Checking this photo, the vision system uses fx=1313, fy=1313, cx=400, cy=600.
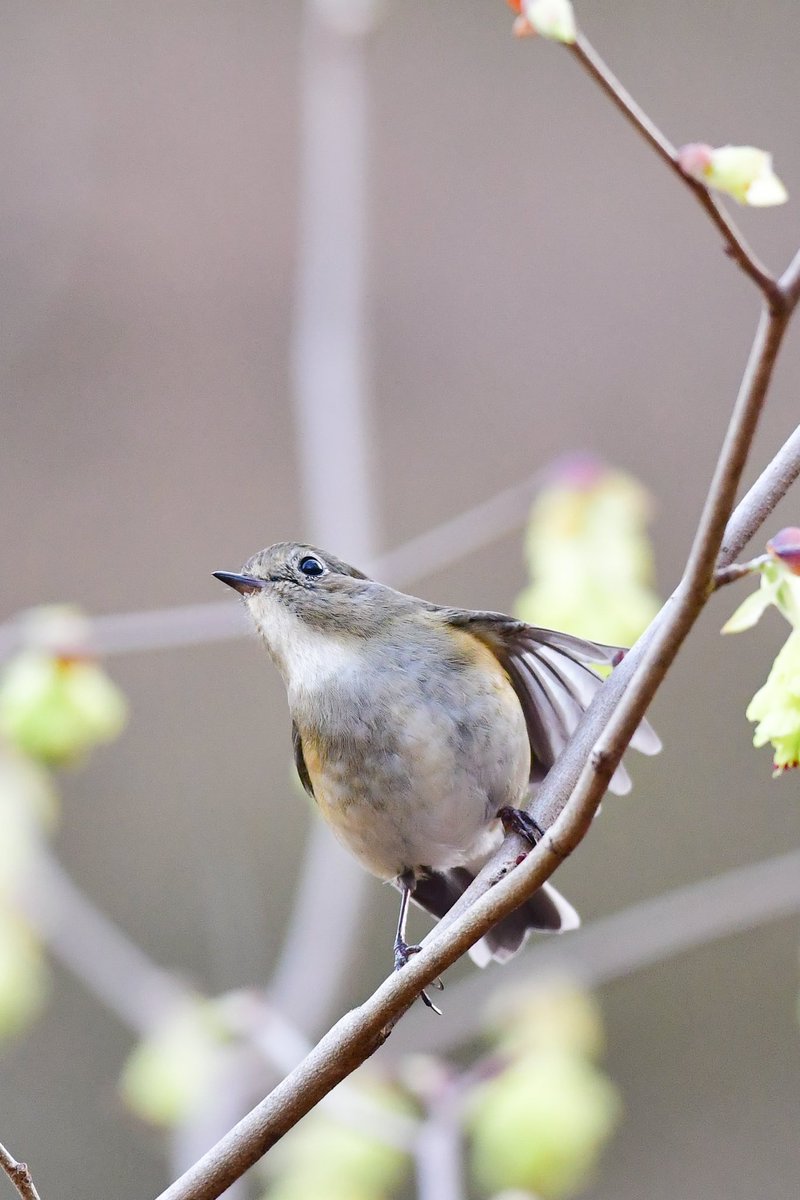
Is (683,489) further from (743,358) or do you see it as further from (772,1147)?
(772,1147)

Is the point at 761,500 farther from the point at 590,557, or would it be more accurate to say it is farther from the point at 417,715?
the point at 590,557

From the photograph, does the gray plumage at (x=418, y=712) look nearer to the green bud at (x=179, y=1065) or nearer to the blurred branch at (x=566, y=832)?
the blurred branch at (x=566, y=832)

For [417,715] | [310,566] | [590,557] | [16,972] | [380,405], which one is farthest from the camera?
[380,405]

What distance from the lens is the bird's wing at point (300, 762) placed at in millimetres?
1475

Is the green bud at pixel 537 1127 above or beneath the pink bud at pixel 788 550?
beneath

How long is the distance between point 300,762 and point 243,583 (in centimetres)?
22

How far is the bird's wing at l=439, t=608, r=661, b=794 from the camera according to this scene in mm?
1361

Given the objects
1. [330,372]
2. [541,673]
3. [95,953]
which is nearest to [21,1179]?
[541,673]

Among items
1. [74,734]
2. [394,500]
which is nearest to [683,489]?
[394,500]

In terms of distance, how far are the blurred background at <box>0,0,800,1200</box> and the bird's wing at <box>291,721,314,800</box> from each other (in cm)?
191

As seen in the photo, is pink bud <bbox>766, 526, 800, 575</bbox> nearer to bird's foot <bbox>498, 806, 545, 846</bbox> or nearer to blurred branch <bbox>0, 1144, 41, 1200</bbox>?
bird's foot <bbox>498, 806, 545, 846</bbox>

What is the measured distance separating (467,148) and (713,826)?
2325 millimetres

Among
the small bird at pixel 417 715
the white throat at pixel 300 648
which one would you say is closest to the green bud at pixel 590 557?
the small bird at pixel 417 715

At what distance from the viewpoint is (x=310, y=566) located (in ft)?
5.19
